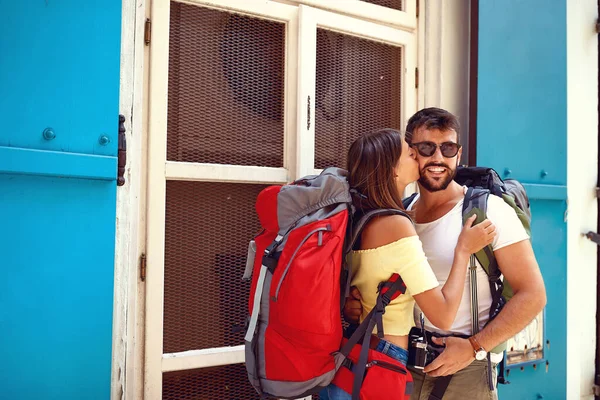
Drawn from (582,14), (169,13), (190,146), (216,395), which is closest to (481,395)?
(216,395)

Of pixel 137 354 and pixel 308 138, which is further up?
pixel 308 138

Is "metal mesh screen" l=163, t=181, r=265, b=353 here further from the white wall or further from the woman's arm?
the white wall

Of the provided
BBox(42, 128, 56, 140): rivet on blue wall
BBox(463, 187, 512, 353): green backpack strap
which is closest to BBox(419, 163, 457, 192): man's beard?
BBox(463, 187, 512, 353): green backpack strap

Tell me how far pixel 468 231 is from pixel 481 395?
0.58 meters

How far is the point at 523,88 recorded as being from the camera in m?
3.02

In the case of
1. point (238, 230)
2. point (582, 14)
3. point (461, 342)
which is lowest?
point (461, 342)

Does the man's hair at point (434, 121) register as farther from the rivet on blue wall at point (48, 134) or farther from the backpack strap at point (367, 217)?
the rivet on blue wall at point (48, 134)

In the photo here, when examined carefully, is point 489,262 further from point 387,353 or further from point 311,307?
point 311,307

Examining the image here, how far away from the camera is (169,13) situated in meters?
2.20

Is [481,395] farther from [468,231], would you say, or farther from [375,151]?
[375,151]

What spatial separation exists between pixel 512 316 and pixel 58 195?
1.57 metres

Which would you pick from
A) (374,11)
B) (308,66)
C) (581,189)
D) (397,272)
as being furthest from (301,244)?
(581,189)

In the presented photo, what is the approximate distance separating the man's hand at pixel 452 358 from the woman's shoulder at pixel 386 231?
45cm

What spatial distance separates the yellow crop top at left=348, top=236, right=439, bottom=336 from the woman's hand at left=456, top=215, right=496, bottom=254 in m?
0.17
